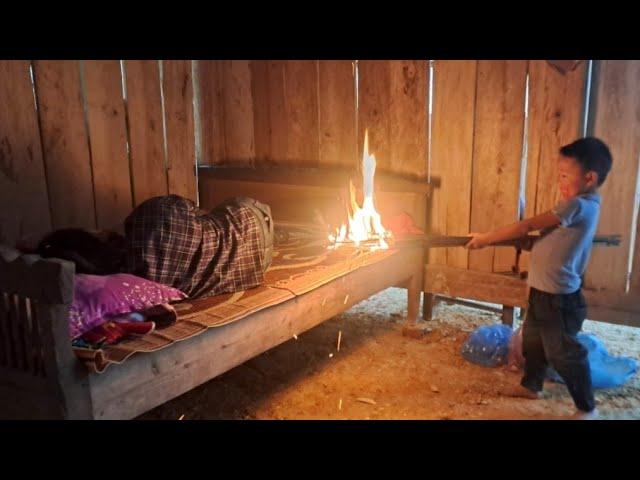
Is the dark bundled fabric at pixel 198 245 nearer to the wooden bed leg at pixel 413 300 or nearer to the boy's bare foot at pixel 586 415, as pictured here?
the wooden bed leg at pixel 413 300

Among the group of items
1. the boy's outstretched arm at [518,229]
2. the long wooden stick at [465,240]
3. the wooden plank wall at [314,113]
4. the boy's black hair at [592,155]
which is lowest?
the long wooden stick at [465,240]

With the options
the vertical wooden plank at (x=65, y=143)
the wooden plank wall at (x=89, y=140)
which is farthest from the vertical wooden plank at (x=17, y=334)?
the vertical wooden plank at (x=65, y=143)

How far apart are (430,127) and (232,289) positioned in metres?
2.10

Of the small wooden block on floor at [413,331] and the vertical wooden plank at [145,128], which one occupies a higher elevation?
the vertical wooden plank at [145,128]

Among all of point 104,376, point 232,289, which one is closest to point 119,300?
point 104,376

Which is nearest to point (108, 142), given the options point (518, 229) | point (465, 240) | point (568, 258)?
point (465, 240)

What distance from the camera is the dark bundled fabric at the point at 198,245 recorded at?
2.74m

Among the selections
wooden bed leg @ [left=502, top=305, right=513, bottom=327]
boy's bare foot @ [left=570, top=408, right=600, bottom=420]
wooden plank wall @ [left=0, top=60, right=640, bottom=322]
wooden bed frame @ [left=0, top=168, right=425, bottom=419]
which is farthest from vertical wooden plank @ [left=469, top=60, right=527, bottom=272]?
wooden bed frame @ [left=0, top=168, right=425, bottom=419]

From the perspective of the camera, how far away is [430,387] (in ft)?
10.9

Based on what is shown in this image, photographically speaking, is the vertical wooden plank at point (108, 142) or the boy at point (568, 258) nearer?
the boy at point (568, 258)

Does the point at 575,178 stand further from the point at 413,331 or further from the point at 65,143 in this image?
the point at 65,143

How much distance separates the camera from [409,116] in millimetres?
4211

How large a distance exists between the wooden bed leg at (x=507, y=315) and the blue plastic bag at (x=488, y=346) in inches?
11.8

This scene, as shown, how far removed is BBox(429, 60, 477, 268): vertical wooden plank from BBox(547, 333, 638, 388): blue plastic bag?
113cm
